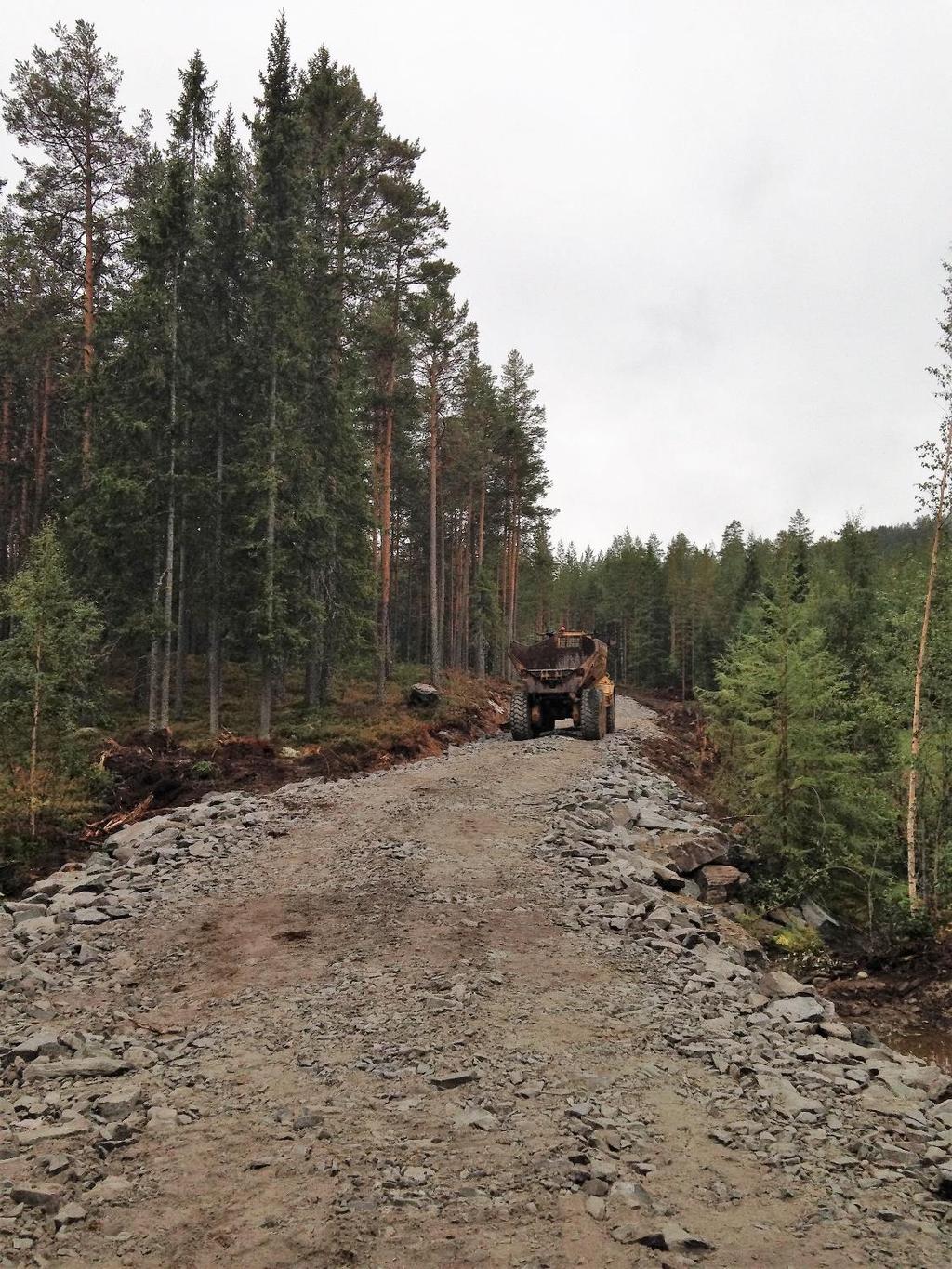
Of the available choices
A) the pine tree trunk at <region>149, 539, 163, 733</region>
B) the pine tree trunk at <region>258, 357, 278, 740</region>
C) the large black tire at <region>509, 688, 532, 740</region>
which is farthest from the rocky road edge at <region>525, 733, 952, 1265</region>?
the pine tree trunk at <region>149, 539, 163, 733</region>

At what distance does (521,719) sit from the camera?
22.6 meters

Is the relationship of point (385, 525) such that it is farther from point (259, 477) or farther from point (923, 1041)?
point (923, 1041)

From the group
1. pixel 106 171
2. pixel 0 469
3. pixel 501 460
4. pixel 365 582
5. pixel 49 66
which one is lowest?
pixel 365 582

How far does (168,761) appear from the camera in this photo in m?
15.8

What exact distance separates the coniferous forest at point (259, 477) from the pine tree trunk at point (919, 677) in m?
0.07

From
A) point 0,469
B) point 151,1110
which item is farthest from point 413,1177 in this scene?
point 0,469

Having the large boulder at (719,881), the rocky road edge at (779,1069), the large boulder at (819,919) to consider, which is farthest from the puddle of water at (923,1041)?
the large boulder at (819,919)

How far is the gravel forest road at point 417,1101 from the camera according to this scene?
12.3 ft

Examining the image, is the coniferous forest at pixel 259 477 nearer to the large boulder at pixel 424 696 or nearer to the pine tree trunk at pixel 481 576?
the large boulder at pixel 424 696

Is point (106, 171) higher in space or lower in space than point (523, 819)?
higher

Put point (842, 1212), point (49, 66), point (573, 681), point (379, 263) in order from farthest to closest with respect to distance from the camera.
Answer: point (379, 263) < point (573, 681) < point (49, 66) < point (842, 1212)

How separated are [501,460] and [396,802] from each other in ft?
105

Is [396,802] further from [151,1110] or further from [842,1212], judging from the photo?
[842,1212]

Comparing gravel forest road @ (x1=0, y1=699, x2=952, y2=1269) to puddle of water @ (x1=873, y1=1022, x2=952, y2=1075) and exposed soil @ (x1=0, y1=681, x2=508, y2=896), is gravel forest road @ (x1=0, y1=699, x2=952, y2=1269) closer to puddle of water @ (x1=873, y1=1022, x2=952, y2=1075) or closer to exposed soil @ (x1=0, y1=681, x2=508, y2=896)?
puddle of water @ (x1=873, y1=1022, x2=952, y2=1075)
